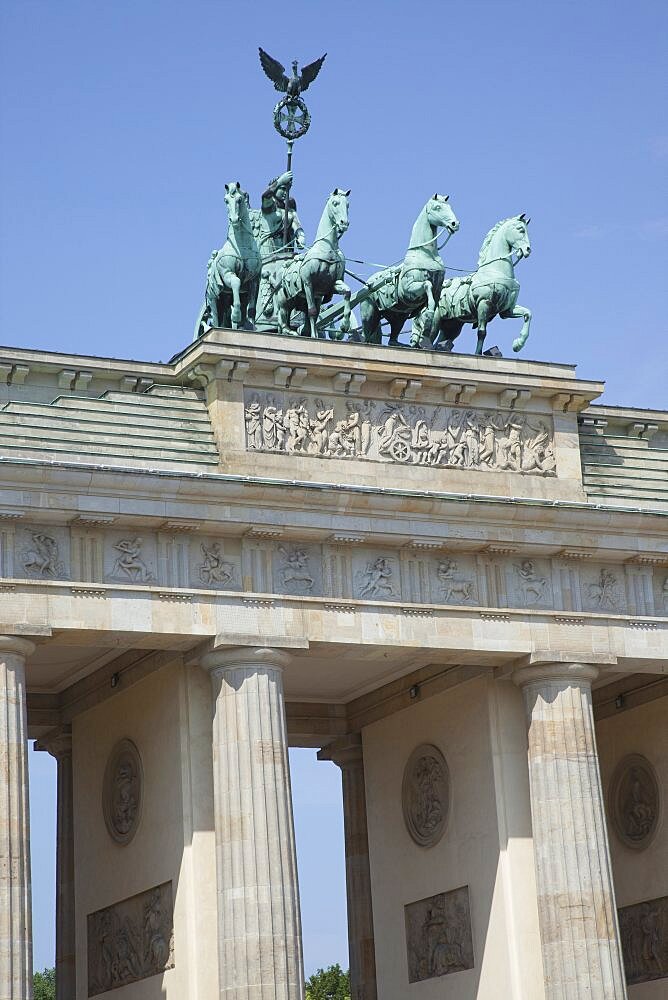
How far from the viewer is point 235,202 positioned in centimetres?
3559

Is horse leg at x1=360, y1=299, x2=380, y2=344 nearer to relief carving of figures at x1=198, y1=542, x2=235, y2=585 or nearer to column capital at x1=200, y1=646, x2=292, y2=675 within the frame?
relief carving of figures at x1=198, y1=542, x2=235, y2=585

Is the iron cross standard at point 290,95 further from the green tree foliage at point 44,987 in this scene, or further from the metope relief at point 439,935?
the green tree foliage at point 44,987

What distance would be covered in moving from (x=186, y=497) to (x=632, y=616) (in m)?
9.17

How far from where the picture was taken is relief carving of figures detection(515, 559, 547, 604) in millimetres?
35312

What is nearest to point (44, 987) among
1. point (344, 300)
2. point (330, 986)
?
point (330, 986)

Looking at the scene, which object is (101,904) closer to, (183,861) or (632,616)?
(183,861)

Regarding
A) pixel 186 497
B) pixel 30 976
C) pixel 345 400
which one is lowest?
pixel 30 976

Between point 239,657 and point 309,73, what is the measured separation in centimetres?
1338

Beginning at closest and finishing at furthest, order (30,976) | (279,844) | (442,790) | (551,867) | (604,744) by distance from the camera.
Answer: (30,976)
(279,844)
(551,867)
(442,790)
(604,744)

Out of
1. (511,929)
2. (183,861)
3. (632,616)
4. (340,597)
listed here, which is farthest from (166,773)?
(632,616)

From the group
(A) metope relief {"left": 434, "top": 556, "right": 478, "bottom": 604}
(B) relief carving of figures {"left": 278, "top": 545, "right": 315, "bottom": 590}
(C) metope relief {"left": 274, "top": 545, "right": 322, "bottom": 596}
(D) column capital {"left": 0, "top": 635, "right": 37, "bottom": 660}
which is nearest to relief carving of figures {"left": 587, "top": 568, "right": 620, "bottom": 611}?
(A) metope relief {"left": 434, "top": 556, "right": 478, "bottom": 604}

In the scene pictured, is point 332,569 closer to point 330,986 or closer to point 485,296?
point 485,296

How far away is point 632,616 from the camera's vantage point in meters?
36.1

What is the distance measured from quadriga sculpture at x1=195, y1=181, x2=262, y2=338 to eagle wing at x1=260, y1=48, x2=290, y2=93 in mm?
4807
